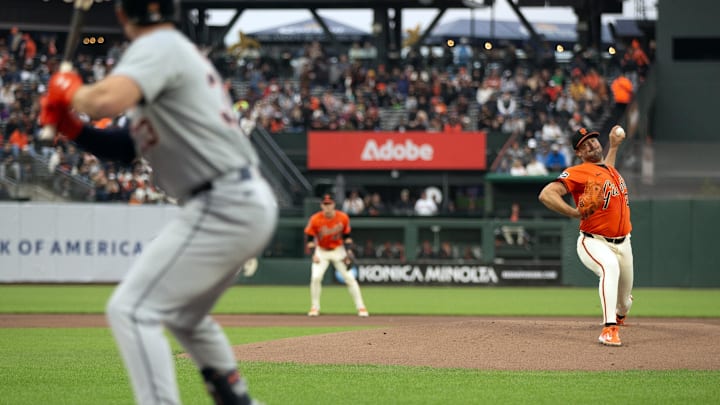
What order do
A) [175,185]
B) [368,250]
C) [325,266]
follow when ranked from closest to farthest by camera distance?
[175,185]
[325,266]
[368,250]

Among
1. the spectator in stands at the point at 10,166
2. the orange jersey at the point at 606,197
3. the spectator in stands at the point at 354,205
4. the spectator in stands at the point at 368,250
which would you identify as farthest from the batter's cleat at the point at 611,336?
the spectator in stands at the point at 10,166

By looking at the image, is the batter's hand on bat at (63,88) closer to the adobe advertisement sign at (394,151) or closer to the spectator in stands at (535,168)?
the spectator in stands at (535,168)

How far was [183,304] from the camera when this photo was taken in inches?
191

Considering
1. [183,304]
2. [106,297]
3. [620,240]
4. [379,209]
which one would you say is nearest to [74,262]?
[106,297]

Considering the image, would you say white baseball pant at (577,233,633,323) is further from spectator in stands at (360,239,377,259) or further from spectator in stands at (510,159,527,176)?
spectator in stands at (510,159,527,176)

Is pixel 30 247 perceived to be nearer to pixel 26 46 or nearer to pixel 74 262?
pixel 74 262

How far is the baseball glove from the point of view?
10906 mm

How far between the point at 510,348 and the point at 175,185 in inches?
253

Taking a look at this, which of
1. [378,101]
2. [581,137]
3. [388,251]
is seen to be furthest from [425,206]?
[581,137]

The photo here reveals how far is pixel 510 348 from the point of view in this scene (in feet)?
35.3

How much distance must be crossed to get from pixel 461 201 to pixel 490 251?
13.5 feet

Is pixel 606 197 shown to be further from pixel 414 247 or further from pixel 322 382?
pixel 414 247

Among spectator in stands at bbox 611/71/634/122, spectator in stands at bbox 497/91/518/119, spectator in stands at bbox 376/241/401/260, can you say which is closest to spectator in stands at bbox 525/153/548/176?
spectator in stands at bbox 497/91/518/119

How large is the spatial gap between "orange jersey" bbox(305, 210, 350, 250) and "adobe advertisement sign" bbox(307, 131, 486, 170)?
43.8 feet
